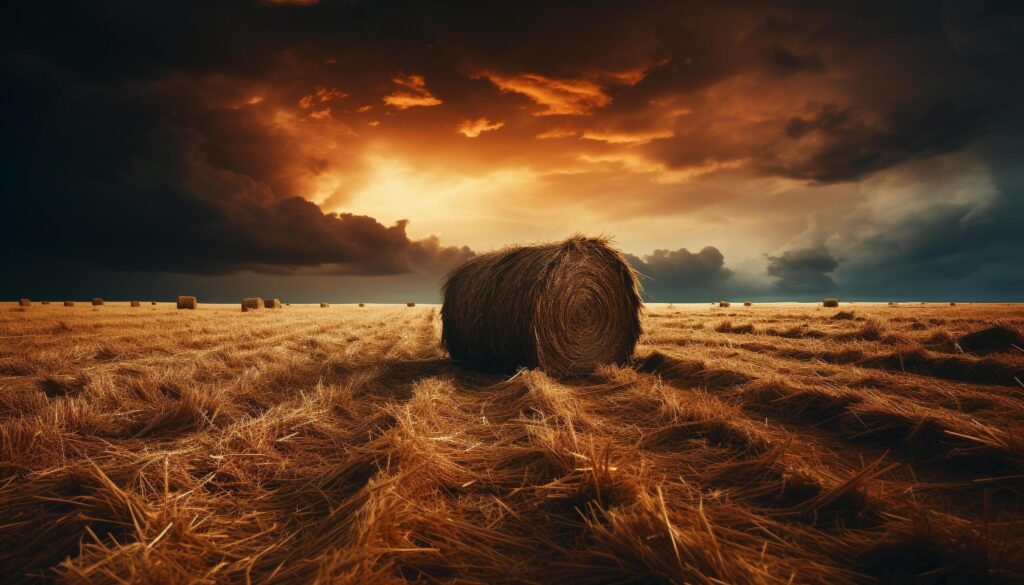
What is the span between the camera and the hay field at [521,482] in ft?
5.83

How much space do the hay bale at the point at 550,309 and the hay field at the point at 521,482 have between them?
1276 mm

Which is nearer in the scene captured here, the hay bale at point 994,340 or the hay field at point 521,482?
the hay field at point 521,482

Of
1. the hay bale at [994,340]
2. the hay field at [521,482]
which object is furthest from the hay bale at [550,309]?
the hay bale at [994,340]

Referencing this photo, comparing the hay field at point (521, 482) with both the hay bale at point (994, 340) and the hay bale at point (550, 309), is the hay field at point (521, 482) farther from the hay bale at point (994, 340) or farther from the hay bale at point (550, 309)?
the hay bale at point (994, 340)

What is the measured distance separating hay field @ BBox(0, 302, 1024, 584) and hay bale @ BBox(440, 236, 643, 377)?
128cm

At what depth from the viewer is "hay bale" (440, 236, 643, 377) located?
655 centimetres

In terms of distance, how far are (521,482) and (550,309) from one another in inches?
161

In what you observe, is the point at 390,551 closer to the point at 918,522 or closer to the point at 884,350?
the point at 918,522

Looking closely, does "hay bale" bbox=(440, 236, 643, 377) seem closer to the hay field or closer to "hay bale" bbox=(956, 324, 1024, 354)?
the hay field

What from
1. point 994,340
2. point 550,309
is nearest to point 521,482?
point 550,309

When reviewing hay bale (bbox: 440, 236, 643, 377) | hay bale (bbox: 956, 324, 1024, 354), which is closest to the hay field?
hay bale (bbox: 440, 236, 643, 377)

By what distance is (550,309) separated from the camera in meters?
6.62

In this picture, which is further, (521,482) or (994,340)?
(994,340)

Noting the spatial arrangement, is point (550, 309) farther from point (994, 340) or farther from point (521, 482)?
point (994, 340)
